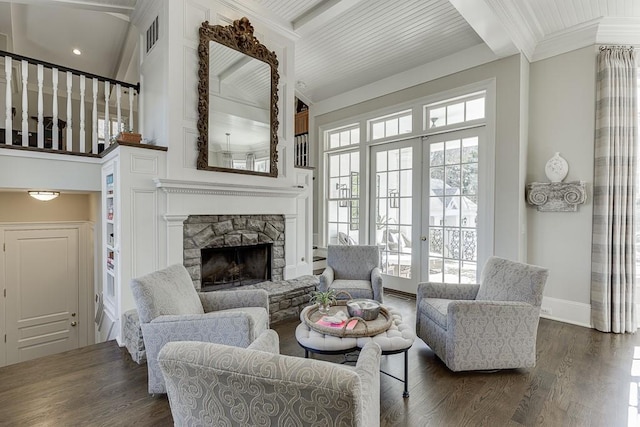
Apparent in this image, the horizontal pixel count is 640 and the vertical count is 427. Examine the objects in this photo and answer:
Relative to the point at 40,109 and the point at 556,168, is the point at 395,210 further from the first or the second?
the point at 40,109

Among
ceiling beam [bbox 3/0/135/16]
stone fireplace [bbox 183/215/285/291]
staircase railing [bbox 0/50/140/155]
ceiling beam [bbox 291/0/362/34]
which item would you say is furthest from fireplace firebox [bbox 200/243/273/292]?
ceiling beam [bbox 3/0/135/16]

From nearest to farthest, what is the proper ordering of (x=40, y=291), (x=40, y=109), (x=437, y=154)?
(x=40, y=109) → (x=40, y=291) → (x=437, y=154)

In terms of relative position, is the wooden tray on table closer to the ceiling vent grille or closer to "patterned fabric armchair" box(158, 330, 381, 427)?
"patterned fabric armchair" box(158, 330, 381, 427)

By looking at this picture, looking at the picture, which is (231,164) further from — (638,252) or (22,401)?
(638,252)

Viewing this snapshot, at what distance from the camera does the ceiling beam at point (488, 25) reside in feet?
9.96

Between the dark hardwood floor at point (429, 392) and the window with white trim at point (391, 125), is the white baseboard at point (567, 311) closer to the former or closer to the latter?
the dark hardwood floor at point (429, 392)

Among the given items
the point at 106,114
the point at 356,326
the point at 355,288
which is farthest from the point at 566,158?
the point at 106,114

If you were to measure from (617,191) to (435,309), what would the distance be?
252cm

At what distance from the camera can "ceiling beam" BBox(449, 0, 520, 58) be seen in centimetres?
304

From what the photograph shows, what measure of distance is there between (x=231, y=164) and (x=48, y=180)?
188cm

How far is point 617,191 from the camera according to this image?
338cm

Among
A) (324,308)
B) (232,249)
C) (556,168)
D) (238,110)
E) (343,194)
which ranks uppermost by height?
(238,110)

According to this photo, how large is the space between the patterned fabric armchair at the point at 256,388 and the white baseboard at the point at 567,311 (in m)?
3.70

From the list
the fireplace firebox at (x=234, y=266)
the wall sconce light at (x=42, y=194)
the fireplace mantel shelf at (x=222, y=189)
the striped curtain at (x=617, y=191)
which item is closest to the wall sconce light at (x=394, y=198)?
the fireplace mantel shelf at (x=222, y=189)
